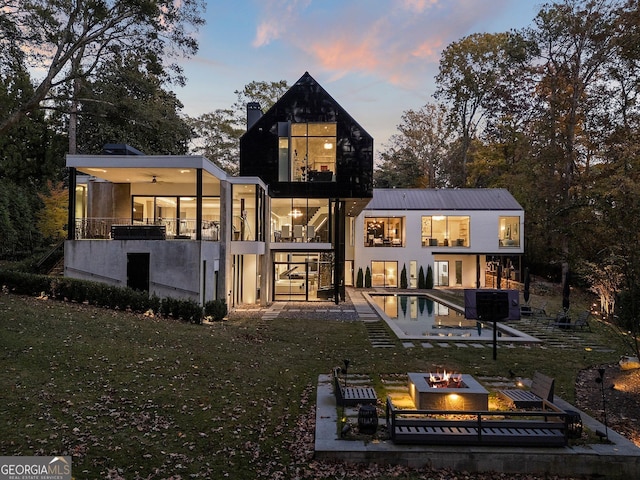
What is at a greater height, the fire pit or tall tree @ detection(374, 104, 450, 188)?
tall tree @ detection(374, 104, 450, 188)

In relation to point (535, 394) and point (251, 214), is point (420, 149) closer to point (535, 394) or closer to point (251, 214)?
point (251, 214)

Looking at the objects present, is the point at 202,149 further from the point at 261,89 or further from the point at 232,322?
the point at 232,322

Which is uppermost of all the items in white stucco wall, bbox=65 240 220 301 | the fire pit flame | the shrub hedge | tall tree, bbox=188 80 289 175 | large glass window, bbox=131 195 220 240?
tall tree, bbox=188 80 289 175

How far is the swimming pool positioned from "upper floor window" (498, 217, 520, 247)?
10.5 meters

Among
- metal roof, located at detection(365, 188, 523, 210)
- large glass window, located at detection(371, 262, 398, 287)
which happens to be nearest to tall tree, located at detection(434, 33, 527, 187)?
metal roof, located at detection(365, 188, 523, 210)

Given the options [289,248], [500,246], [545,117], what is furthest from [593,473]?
[500,246]

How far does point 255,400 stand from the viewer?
8.10 m

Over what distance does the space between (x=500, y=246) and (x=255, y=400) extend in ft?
95.2

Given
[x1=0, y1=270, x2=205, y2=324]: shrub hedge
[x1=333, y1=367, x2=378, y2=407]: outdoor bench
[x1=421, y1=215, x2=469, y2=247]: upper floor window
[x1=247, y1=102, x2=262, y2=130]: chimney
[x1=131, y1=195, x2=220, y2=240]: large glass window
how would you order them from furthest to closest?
[x1=421, y1=215, x2=469, y2=247]: upper floor window < [x1=247, y1=102, x2=262, y2=130]: chimney < [x1=131, y1=195, x2=220, y2=240]: large glass window < [x1=0, y1=270, x2=205, y2=324]: shrub hedge < [x1=333, y1=367, x2=378, y2=407]: outdoor bench

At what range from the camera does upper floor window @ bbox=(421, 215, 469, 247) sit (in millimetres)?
32947

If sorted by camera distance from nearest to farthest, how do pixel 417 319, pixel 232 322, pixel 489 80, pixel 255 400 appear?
1. pixel 255 400
2. pixel 232 322
3. pixel 417 319
4. pixel 489 80

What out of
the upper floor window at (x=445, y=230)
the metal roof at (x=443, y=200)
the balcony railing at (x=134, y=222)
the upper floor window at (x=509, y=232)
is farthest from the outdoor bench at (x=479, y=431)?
the upper floor window at (x=509, y=232)

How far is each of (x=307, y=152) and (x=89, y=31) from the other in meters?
11.2

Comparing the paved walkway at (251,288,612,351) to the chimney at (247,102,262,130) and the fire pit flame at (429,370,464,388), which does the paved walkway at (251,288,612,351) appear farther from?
the chimney at (247,102,262,130)
